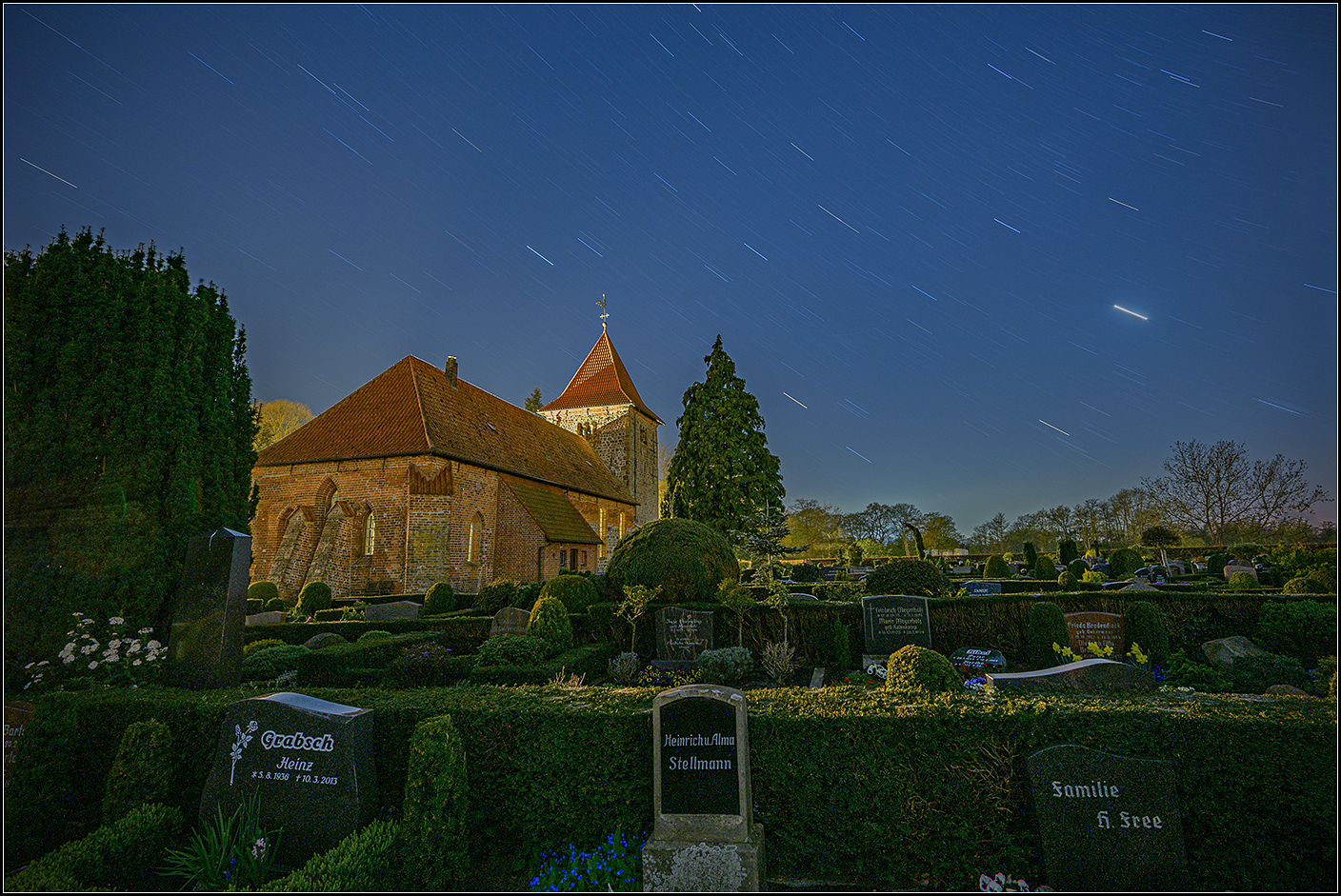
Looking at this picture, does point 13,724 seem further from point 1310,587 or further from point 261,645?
point 1310,587

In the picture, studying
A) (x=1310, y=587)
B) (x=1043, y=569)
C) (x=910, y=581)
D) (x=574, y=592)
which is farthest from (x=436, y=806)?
(x=1043, y=569)

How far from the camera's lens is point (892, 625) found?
11461 millimetres

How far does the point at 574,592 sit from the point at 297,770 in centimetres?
943

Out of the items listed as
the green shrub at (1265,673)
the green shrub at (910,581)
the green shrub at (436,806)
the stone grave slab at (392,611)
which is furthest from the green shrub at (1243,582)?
the stone grave slab at (392,611)

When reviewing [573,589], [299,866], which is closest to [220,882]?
[299,866]

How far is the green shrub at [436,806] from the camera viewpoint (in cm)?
404

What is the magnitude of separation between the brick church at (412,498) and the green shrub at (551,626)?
445 inches

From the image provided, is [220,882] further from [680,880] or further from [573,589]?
[573,589]

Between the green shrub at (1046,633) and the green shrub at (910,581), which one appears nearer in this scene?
the green shrub at (1046,633)

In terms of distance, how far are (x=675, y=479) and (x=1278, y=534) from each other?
31132mm

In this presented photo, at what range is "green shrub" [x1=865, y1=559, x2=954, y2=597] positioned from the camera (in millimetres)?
13391

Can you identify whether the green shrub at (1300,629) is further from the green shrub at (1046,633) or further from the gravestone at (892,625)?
the gravestone at (892,625)

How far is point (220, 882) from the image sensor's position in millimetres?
4086

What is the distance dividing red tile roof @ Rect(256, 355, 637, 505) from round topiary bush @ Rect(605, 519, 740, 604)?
9719 millimetres
